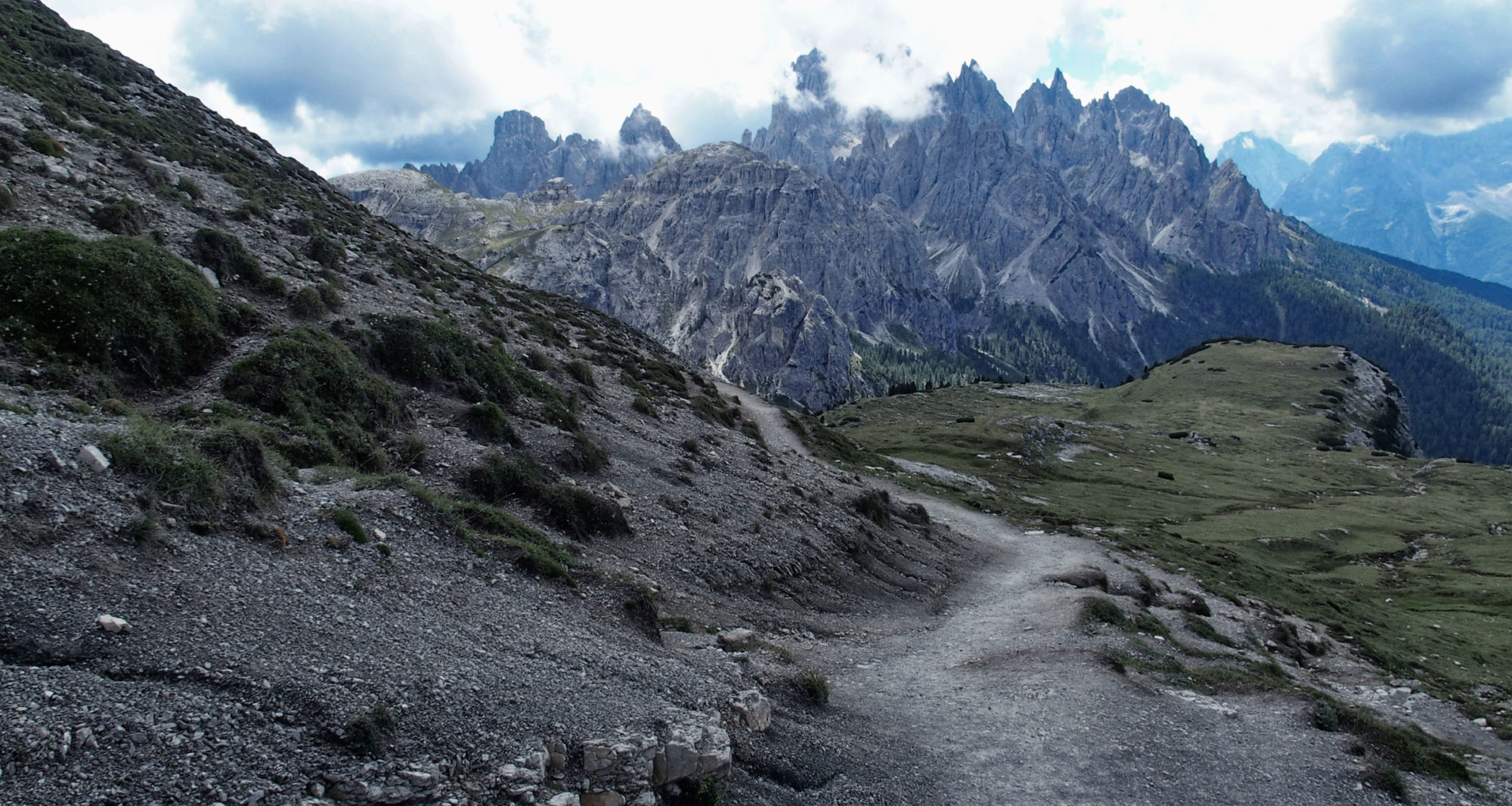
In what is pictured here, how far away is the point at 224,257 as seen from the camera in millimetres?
30281

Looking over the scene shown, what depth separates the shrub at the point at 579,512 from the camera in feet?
76.8

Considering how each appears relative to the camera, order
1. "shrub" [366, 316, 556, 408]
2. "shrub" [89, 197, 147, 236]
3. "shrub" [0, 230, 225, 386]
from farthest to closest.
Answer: "shrub" [366, 316, 556, 408] < "shrub" [89, 197, 147, 236] < "shrub" [0, 230, 225, 386]

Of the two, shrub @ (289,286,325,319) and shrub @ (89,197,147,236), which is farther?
shrub @ (289,286,325,319)

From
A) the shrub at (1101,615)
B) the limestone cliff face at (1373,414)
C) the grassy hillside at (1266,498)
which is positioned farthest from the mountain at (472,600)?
the limestone cliff face at (1373,414)

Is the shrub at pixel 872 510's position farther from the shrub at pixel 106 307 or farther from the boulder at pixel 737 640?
the shrub at pixel 106 307

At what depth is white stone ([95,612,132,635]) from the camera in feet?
32.8

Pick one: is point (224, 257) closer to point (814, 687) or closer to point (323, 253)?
point (323, 253)

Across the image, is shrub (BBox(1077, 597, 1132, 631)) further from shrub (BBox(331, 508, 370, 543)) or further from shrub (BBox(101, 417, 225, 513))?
shrub (BBox(101, 417, 225, 513))

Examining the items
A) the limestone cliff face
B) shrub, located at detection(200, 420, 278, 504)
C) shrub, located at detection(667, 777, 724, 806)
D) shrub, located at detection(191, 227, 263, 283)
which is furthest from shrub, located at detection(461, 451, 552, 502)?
the limestone cliff face

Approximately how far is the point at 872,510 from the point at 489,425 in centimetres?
2286

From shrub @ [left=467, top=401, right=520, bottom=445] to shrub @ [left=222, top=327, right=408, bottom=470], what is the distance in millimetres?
2451

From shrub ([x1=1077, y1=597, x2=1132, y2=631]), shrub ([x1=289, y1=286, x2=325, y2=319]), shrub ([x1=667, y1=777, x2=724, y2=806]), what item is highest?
shrub ([x1=289, y1=286, x2=325, y2=319])

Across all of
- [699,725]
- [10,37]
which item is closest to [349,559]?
[699,725]

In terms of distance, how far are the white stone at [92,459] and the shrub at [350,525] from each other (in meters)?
4.07
